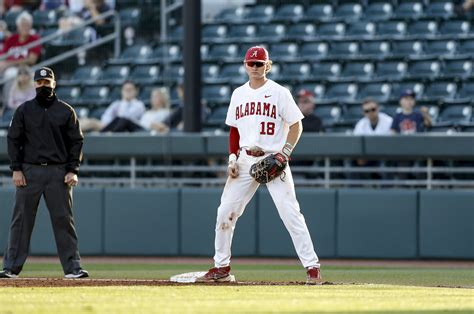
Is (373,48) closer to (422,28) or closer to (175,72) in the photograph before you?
(422,28)

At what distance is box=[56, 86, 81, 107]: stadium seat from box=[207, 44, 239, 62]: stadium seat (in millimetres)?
2089

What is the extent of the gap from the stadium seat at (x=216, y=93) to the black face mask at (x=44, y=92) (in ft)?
21.3

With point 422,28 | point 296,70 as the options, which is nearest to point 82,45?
point 296,70

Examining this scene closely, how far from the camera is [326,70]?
56.3 ft

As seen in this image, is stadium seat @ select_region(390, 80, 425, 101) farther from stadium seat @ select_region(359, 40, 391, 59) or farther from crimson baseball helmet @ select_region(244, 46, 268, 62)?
crimson baseball helmet @ select_region(244, 46, 268, 62)

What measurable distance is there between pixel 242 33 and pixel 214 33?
59cm

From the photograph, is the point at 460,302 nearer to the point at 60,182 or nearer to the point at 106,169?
the point at 60,182

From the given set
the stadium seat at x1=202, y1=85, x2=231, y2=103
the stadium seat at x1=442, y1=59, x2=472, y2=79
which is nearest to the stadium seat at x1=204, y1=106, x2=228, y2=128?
the stadium seat at x1=202, y1=85, x2=231, y2=103

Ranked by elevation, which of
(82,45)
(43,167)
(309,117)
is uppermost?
Result: (82,45)

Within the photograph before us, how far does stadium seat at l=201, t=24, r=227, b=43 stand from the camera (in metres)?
18.8

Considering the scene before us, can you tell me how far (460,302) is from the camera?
26.9 ft

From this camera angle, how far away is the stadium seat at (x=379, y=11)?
1792 centimetres

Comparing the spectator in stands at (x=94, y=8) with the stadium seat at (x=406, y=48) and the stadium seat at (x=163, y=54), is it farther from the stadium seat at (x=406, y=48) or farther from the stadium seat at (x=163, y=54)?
the stadium seat at (x=406, y=48)

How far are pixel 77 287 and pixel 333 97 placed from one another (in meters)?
7.96
